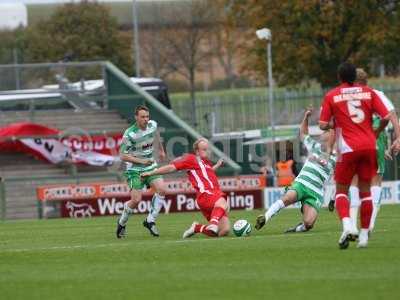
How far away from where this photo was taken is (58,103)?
3953cm

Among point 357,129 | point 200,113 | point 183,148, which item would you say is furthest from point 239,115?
point 357,129

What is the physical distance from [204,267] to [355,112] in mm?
2554

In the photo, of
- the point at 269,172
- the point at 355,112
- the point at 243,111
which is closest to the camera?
the point at 355,112

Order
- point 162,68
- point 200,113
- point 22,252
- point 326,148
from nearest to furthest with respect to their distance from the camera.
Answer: point 22,252 < point 326,148 < point 200,113 < point 162,68

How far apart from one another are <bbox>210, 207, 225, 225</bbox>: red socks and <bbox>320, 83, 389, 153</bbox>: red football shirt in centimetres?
385

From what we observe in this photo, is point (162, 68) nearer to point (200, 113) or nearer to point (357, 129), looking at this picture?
point (200, 113)

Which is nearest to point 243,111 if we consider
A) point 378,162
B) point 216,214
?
point 216,214

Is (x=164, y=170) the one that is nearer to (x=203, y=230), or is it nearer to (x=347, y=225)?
(x=203, y=230)

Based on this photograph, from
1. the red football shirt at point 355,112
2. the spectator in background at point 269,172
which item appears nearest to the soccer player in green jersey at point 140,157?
the red football shirt at point 355,112

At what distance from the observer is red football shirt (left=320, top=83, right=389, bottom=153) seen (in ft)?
48.8

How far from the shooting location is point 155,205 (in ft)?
66.0

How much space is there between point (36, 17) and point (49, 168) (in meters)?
31.8

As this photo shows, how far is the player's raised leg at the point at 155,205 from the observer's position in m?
19.8

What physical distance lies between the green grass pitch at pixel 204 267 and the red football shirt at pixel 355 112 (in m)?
1.18
